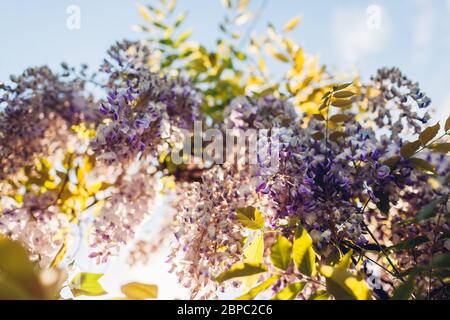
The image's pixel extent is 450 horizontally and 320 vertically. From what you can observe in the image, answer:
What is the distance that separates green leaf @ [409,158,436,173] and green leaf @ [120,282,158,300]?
1.06 metres

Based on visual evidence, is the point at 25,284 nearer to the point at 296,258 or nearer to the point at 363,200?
the point at 296,258

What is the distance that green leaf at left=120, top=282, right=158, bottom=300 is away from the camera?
2.30 feet

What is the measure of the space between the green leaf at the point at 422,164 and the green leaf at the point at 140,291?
1061 mm

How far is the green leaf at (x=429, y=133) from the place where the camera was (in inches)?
53.1

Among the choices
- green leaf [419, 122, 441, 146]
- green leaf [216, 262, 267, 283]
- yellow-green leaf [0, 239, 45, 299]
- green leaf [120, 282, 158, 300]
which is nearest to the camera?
yellow-green leaf [0, 239, 45, 299]

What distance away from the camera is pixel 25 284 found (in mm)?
550

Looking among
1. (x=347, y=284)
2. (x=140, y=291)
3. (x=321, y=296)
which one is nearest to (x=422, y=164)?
(x=321, y=296)

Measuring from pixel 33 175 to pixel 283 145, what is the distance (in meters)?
1.60

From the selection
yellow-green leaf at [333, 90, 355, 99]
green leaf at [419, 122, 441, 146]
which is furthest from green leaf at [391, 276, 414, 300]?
yellow-green leaf at [333, 90, 355, 99]

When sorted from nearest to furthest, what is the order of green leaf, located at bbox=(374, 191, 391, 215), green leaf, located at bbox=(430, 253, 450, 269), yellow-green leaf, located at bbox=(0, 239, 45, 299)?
yellow-green leaf, located at bbox=(0, 239, 45, 299)
green leaf, located at bbox=(430, 253, 450, 269)
green leaf, located at bbox=(374, 191, 391, 215)

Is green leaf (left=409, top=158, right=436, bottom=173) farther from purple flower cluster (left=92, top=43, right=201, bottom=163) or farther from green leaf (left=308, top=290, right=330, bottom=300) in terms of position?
purple flower cluster (left=92, top=43, right=201, bottom=163)

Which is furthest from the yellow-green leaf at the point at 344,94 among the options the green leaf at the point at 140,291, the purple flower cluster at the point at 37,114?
the purple flower cluster at the point at 37,114

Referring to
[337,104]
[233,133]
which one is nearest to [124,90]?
[233,133]

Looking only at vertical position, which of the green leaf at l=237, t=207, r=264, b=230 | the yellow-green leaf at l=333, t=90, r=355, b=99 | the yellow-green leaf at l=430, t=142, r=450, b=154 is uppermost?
the yellow-green leaf at l=333, t=90, r=355, b=99
